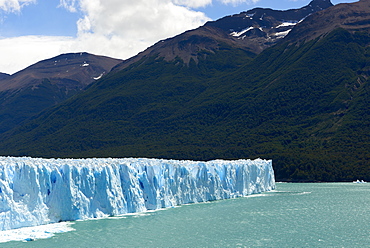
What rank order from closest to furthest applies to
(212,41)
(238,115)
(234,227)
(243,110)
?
(234,227) < (238,115) < (243,110) < (212,41)

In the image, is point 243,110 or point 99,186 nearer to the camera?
point 99,186

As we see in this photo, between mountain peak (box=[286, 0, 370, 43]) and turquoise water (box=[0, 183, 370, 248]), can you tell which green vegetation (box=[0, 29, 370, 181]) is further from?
turquoise water (box=[0, 183, 370, 248])

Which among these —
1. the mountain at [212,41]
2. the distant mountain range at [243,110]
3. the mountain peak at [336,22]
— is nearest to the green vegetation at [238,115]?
the distant mountain range at [243,110]

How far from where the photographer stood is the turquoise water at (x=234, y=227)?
83.6 ft

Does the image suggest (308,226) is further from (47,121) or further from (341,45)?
(47,121)

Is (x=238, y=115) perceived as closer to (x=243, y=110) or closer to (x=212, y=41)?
(x=243, y=110)

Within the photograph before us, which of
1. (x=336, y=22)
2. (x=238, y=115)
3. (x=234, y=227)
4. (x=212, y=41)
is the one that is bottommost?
(x=234, y=227)

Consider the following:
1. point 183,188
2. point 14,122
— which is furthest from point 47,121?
point 183,188

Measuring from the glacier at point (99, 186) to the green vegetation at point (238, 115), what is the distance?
106ft

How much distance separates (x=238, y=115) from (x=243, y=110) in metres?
1.60

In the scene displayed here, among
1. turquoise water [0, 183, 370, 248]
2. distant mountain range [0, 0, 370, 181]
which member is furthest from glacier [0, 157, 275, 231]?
Answer: distant mountain range [0, 0, 370, 181]

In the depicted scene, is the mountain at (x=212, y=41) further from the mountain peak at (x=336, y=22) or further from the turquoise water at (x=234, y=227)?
the turquoise water at (x=234, y=227)

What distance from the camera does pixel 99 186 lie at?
30844 millimetres

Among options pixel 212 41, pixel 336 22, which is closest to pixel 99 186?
pixel 336 22
